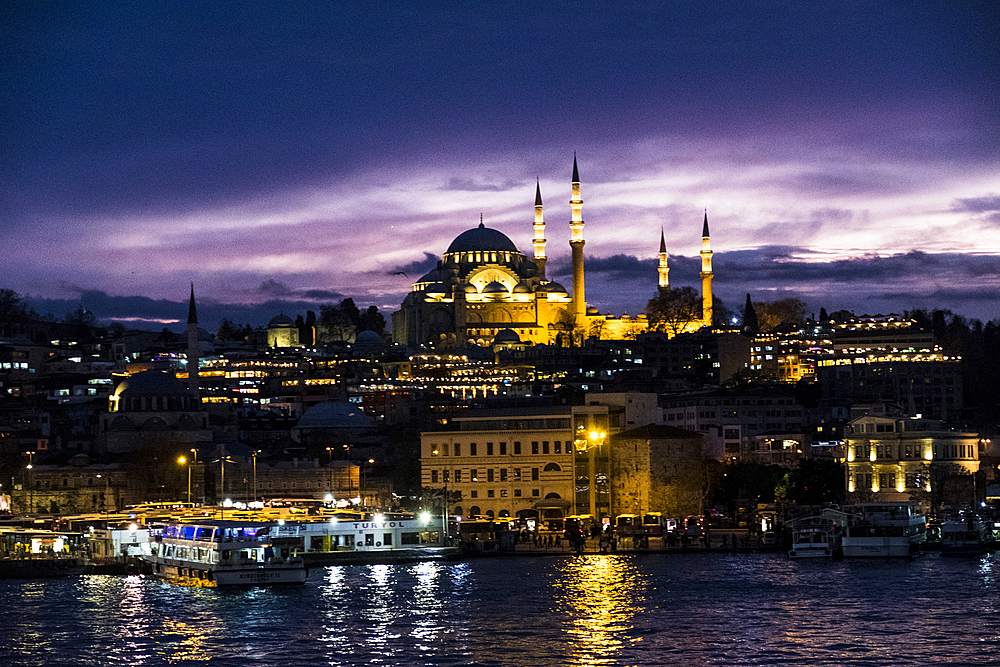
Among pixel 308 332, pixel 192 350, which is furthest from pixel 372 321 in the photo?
pixel 192 350

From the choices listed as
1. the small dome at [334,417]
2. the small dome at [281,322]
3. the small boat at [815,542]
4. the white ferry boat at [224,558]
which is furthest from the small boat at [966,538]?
the small dome at [281,322]

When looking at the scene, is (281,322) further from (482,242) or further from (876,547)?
(876,547)

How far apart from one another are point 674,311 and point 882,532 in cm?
8885

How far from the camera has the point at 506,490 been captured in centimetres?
6562

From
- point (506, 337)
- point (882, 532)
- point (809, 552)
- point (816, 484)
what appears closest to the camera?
point (809, 552)

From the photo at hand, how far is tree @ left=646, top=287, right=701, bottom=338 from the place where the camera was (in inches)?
5468

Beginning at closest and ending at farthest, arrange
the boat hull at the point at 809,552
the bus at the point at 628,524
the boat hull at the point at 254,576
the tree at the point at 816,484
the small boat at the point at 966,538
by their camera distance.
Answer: the boat hull at the point at 254,576 < the boat hull at the point at 809,552 < the small boat at the point at 966,538 < the bus at the point at 628,524 < the tree at the point at 816,484

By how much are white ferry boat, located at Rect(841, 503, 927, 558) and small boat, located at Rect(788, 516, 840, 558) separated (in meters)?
0.43

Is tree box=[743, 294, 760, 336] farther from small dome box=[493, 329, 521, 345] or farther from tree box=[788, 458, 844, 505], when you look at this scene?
tree box=[788, 458, 844, 505]

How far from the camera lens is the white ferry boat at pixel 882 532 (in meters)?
53.7

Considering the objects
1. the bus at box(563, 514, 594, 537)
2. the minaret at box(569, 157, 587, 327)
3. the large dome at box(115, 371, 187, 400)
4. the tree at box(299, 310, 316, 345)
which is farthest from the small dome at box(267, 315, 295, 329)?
the bus at box(563, 514, 594, 537)

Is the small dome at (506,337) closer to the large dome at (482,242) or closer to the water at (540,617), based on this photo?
the large dome at (482,242)

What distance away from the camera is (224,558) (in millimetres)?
47844

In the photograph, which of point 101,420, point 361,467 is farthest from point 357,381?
point 361,467
